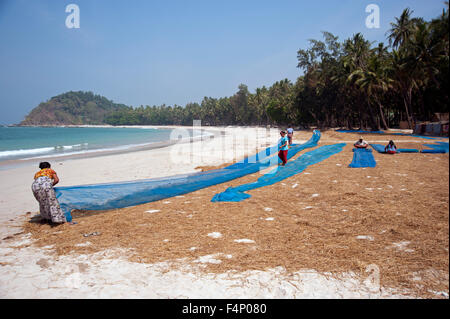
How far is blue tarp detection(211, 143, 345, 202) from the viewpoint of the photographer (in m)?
5.82

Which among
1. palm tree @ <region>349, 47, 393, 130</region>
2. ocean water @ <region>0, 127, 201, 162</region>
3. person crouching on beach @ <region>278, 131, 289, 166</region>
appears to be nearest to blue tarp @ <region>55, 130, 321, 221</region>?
person crouching on beach @ <region>278, 131, 289, 166</region>

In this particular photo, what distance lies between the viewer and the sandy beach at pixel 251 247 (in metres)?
2.57

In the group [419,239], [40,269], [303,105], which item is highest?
[303,105]

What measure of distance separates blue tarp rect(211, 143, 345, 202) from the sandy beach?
336 millimetres

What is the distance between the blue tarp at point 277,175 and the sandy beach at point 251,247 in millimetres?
336

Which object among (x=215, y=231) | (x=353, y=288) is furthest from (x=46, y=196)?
(x=353, y=288)

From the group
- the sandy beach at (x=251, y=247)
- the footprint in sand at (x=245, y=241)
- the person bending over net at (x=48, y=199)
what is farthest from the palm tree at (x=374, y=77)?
the person bending over net at (x=48, y=199)

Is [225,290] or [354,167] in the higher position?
[354,167]

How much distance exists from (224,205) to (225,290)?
9.35 ft

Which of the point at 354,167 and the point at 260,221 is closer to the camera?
the point at 260,221

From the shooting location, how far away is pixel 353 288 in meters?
2.47

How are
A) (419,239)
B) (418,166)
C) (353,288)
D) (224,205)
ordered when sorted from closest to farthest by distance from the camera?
(353,288)
(419,239)
(224,205)
(418,166)

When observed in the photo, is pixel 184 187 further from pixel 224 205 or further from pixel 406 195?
pixel 406 195

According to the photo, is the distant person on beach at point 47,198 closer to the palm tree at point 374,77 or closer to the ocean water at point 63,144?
the ocean water at point 63,144
